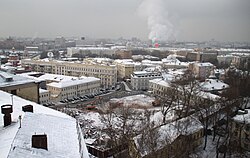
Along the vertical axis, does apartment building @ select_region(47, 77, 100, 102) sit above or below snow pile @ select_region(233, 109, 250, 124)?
below

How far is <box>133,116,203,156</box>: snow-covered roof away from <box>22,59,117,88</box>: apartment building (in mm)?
19365

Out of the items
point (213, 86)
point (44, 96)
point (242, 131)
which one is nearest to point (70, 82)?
point (44, 96)

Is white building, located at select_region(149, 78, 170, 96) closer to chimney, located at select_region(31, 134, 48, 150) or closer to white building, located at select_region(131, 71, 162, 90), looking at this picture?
white building, located at select_region(131, 71, 162, 90)

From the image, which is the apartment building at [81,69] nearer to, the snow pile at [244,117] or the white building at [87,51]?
the snow pile at [244,117]

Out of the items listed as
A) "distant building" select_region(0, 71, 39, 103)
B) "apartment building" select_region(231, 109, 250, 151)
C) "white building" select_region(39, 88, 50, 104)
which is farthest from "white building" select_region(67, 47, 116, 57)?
"apartment building" select_region(231, 109, 250, 151)

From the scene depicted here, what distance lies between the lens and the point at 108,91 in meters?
28.2

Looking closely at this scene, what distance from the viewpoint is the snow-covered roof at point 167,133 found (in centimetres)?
753

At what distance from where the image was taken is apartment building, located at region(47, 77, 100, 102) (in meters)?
23.6

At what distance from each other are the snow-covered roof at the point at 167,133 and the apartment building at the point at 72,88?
45.6 ft

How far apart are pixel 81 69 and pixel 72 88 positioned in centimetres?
964

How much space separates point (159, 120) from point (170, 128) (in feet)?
12.4

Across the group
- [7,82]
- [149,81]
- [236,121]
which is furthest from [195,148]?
[149,81]

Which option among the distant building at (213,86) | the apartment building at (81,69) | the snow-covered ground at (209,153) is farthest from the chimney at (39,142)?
the apartment building at (81,69)

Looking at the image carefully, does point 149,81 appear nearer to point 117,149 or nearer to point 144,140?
point 117,149
